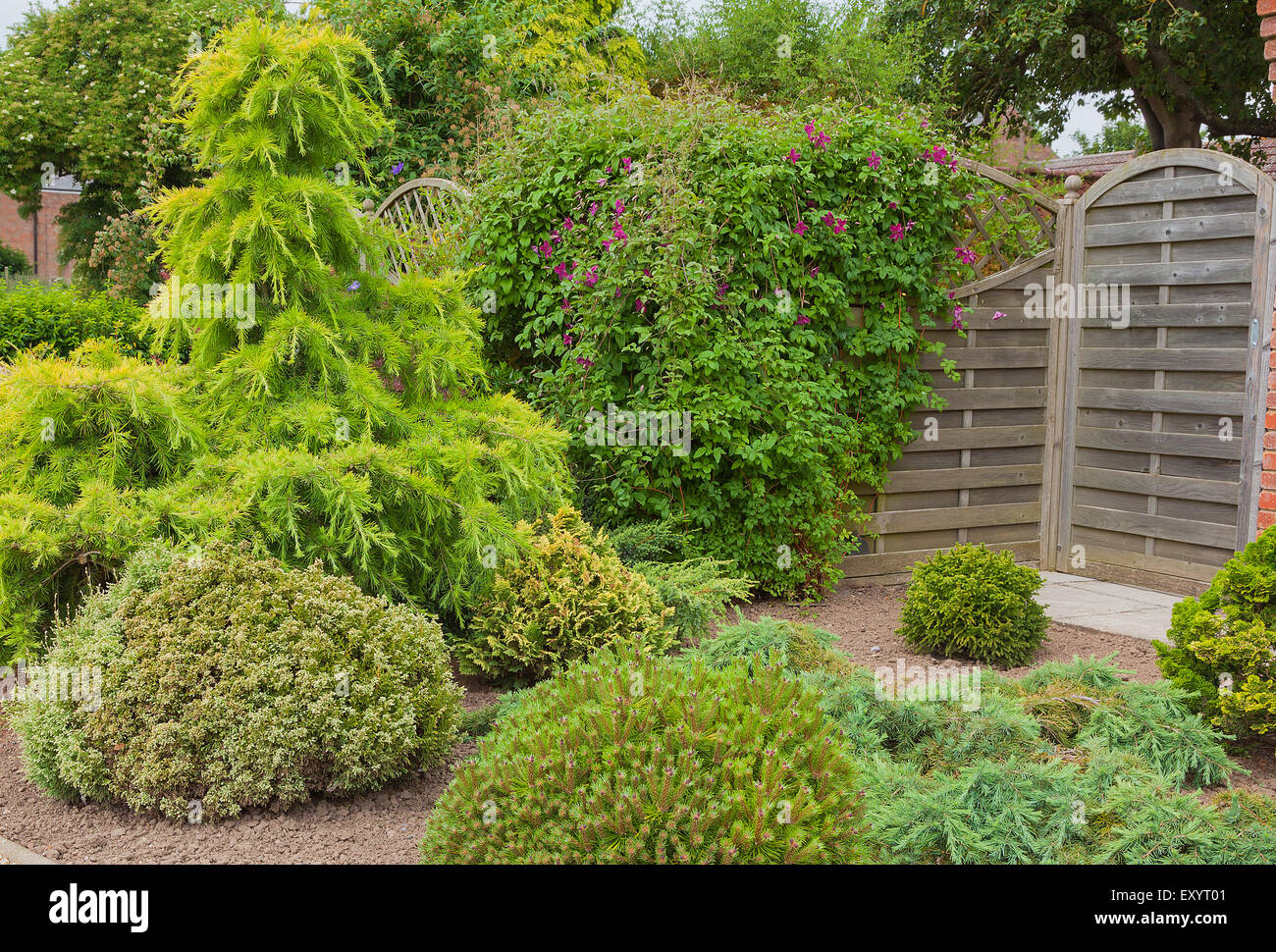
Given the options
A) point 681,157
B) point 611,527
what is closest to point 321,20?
point 681,157

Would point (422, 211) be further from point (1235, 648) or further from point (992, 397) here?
point (1235, 648)

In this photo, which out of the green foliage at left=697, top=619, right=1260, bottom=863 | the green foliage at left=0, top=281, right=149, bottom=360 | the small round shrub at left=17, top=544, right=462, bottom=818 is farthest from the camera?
the green foliage at left=0, top=281, right=149, bottom=360

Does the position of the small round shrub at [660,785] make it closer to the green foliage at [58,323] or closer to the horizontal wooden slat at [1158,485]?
the horizontal wooden slat at [1158,485]

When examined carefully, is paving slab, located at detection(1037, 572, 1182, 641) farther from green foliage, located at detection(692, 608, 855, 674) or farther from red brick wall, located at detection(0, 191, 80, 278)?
red brick wall, located at detection(0, 191, 80, 278)

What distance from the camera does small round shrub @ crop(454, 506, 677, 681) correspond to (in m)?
4.40

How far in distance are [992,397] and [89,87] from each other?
74.9 ft

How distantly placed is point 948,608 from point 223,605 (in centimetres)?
354

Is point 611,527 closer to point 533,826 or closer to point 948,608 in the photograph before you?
point 948,608

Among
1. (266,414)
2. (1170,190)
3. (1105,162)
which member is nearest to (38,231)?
(1105,162)

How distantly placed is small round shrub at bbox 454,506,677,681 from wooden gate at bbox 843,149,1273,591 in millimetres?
2907

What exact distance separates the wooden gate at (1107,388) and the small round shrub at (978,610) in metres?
1.62

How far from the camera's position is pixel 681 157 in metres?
5.94

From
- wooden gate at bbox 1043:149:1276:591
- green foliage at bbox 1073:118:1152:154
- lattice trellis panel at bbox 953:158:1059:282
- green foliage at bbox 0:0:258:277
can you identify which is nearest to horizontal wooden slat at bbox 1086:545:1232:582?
wooden gate at bbox 1043:149:1276:591

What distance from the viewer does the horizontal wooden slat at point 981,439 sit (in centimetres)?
720
